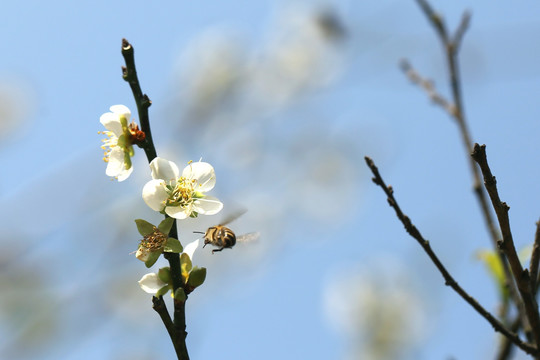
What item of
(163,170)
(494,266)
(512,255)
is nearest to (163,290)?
(163,170)

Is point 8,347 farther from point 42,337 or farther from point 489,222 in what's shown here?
point 489,222

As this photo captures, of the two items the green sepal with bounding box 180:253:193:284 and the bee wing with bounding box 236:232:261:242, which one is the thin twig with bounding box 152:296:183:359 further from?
the bee wing with bounding box 236:232:261:242

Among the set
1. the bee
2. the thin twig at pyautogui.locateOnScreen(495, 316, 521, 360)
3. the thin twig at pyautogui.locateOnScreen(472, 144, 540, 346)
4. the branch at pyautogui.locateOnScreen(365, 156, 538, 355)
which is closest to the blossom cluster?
the bee

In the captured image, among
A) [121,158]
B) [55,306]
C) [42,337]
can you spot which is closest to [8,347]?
[55,306]

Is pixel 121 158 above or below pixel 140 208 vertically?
below

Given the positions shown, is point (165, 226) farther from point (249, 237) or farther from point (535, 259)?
point (535, 259)
